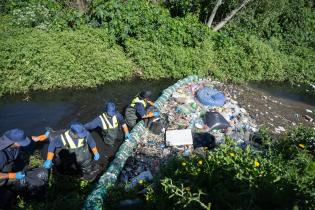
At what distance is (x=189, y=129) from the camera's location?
25.2 feet

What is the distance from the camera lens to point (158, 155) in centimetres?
695

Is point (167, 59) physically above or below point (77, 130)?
above

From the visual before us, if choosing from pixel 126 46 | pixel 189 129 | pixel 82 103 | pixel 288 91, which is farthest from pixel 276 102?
pixel 82 103

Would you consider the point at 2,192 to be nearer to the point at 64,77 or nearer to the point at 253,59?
the point at 64,77

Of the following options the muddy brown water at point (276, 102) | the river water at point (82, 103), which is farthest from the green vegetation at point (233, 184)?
the muddy brown water at point (276, 102)

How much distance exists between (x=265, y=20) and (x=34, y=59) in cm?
1095

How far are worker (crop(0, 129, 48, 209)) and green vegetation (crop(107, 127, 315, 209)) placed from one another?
1536 mm

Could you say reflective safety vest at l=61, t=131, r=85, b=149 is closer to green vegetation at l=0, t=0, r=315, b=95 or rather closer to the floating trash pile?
the floating trash pile

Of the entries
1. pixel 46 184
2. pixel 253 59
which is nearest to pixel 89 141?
pixel 46 184

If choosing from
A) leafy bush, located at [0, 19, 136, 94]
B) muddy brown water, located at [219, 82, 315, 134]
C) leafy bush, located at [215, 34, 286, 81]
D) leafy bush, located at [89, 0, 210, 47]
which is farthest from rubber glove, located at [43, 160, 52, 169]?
leafy bush, located at [215, 34, 286, 81]

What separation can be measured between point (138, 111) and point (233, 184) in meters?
4.14

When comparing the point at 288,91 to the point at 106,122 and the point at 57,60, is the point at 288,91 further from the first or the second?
the point at 57,60

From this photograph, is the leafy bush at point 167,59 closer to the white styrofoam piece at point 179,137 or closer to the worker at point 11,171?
the white styrofoam piece at point 179,137

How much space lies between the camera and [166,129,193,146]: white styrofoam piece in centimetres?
716
